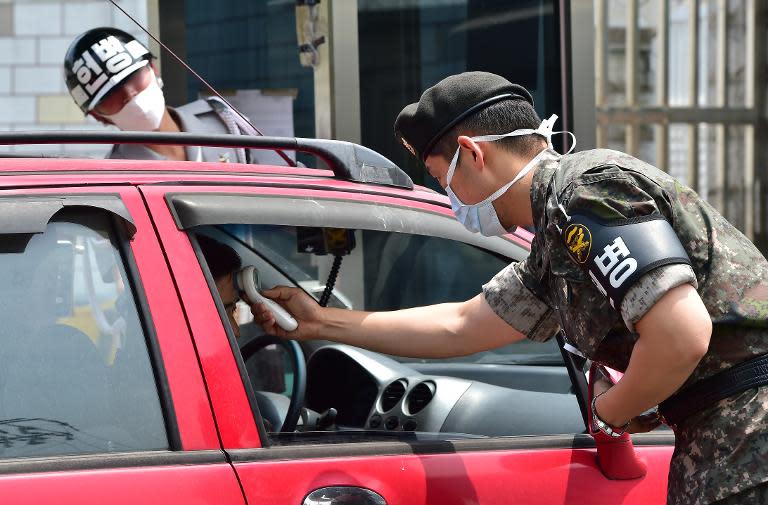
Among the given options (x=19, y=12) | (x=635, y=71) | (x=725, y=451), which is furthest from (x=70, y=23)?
(x=725, y=451)

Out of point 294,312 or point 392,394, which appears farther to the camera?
point 392,394

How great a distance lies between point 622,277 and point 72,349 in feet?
2.84

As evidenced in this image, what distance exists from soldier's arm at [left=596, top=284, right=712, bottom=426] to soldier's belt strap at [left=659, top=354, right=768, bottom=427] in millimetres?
105

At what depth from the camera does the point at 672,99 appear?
281 inches

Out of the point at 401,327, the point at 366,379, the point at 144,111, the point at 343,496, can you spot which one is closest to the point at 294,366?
the point at 366,379

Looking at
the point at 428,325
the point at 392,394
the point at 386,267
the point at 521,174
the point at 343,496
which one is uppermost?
the point at 521,174

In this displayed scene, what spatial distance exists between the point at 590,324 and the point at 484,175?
13.8 inches

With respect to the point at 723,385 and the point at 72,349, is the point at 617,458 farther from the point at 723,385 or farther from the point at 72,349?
the point at 72,349

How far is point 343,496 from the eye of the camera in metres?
1.88

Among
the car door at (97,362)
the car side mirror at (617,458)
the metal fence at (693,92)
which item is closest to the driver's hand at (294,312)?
the car door at (97,362)

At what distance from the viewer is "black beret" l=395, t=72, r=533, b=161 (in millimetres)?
2053

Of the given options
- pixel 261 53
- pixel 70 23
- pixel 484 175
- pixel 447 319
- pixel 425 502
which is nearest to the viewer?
pixel 425 502

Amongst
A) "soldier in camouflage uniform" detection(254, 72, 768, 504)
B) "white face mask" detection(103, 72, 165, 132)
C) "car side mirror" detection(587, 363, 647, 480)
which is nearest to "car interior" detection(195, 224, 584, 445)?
"car side mirror" detection(587, 363, 647, 480)

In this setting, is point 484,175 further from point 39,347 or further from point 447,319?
point 39,347
